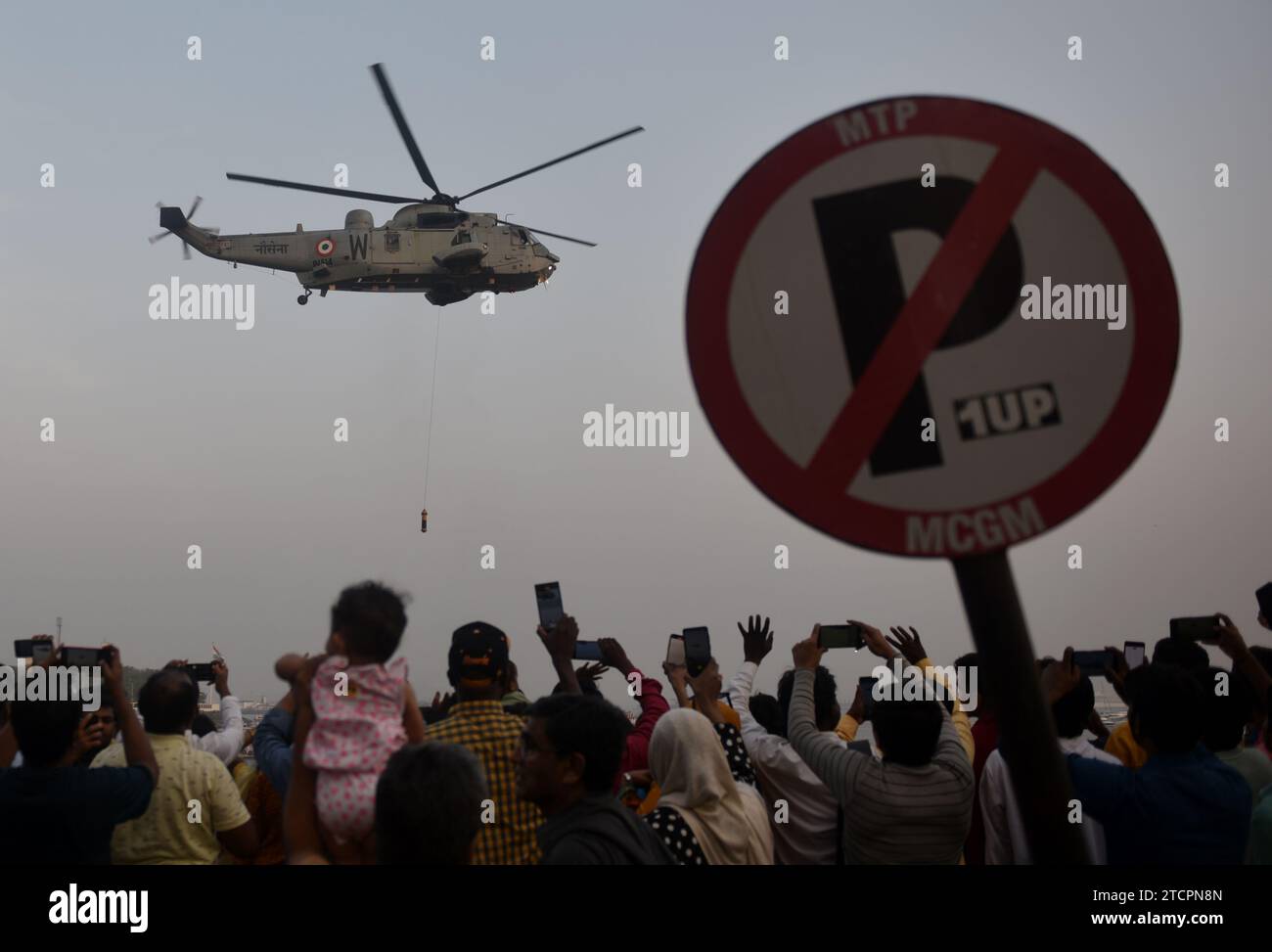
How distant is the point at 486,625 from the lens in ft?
14.6

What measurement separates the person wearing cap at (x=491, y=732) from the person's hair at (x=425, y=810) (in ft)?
4.37

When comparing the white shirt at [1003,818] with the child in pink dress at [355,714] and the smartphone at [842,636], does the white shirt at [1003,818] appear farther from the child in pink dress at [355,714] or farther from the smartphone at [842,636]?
the child in pink dress at [355,714]

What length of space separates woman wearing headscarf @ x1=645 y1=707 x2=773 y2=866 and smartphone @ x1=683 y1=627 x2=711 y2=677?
1.48 meters

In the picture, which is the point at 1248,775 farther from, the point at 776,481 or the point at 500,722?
the point at 776,481

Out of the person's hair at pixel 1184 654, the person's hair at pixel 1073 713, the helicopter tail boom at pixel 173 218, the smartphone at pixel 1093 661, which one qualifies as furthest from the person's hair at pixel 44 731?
the helicopter tail boom at pixel 173 218

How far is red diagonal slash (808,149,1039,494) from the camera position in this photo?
1.49 metres

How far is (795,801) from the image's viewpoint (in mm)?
4914

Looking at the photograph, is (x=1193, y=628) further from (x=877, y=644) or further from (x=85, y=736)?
(x=85, y=736)

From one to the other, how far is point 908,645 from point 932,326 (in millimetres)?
3772

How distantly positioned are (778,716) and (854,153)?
5.39 meters

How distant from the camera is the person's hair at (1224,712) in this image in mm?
4738

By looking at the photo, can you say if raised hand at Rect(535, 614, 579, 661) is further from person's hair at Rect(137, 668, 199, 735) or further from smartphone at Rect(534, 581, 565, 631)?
person's hair at Rect(137, 668, 199, 735)

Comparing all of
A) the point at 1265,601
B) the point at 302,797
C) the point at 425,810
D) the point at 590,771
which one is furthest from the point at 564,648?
the point at 1265,601
